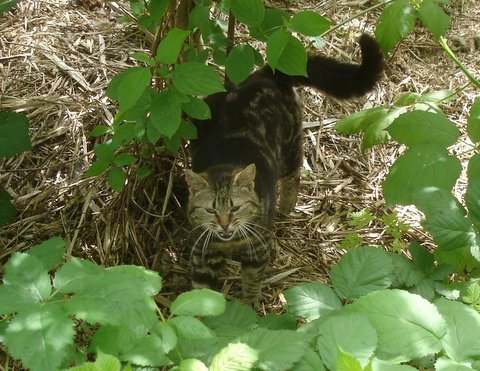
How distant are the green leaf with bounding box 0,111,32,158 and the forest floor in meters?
0.60

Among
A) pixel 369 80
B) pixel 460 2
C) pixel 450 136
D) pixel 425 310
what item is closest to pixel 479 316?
pixel 425 310

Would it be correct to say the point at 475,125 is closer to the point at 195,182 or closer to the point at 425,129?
the point at 425,129

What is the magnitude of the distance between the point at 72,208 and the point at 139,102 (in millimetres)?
1274

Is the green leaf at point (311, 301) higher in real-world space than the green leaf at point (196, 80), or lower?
lower

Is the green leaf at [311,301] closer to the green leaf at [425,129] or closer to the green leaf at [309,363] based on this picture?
the green leaf at [309,363]

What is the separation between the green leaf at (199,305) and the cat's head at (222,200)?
169 centimetres

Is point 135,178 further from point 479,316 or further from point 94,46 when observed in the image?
point 479,316

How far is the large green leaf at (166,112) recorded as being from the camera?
2.52 metres

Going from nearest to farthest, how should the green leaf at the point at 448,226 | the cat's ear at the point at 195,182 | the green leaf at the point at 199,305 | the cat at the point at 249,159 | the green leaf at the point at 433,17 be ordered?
the green leaf at the point at 199,305 < the green leaf at the point at 448,226 < the green leaf at the point at 433,17 < the cat's ear at the point at 195,182 < the cat at the point at 249,159

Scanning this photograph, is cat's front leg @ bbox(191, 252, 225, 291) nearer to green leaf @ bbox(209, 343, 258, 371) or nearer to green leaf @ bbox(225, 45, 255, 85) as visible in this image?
green leaf @ bbox(225, 45, 255, 85)

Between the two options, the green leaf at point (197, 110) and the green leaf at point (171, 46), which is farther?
the green leaf at point (197, 110)

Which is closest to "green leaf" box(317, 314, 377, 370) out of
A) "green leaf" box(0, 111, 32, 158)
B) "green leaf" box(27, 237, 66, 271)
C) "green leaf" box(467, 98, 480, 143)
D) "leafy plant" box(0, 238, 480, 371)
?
"leafy plant" box(0, 238, 480, 371)

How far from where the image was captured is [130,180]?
357cm

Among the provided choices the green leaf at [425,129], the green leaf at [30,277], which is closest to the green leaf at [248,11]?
the green leaf at [425,129]
